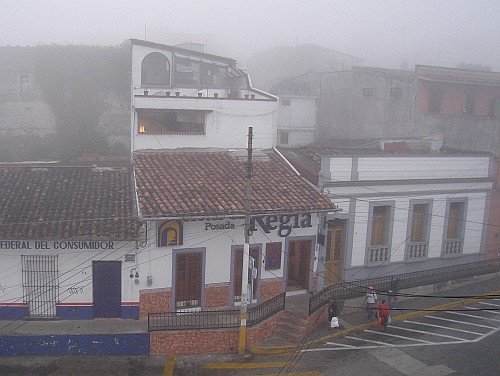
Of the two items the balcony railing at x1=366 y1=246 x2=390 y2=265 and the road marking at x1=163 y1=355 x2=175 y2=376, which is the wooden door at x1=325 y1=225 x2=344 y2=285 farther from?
the road marking at x1=163 y1=355 x2=175 y2=376

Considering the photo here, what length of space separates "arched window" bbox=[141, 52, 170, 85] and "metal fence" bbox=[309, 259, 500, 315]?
12.9 meters

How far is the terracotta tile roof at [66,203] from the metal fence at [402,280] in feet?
24.3

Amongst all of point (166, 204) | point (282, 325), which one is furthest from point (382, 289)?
point (166, 204)

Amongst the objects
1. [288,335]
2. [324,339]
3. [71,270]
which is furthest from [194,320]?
[324,339]

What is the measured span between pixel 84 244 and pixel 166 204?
2939 millimetres

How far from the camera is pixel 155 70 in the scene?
25.6 m

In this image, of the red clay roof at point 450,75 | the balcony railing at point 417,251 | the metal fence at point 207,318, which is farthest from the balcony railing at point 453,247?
the red clay roof at point 450,75

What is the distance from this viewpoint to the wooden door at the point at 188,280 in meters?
18.3

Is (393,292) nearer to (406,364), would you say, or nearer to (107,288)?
(406,364)

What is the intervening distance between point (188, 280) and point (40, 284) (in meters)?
4.87

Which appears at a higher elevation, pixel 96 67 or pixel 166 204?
pixel 96 67

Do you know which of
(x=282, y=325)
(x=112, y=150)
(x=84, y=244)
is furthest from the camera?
(x=112, y=150)

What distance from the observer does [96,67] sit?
42750mm

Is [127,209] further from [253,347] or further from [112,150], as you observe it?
[112,150]
